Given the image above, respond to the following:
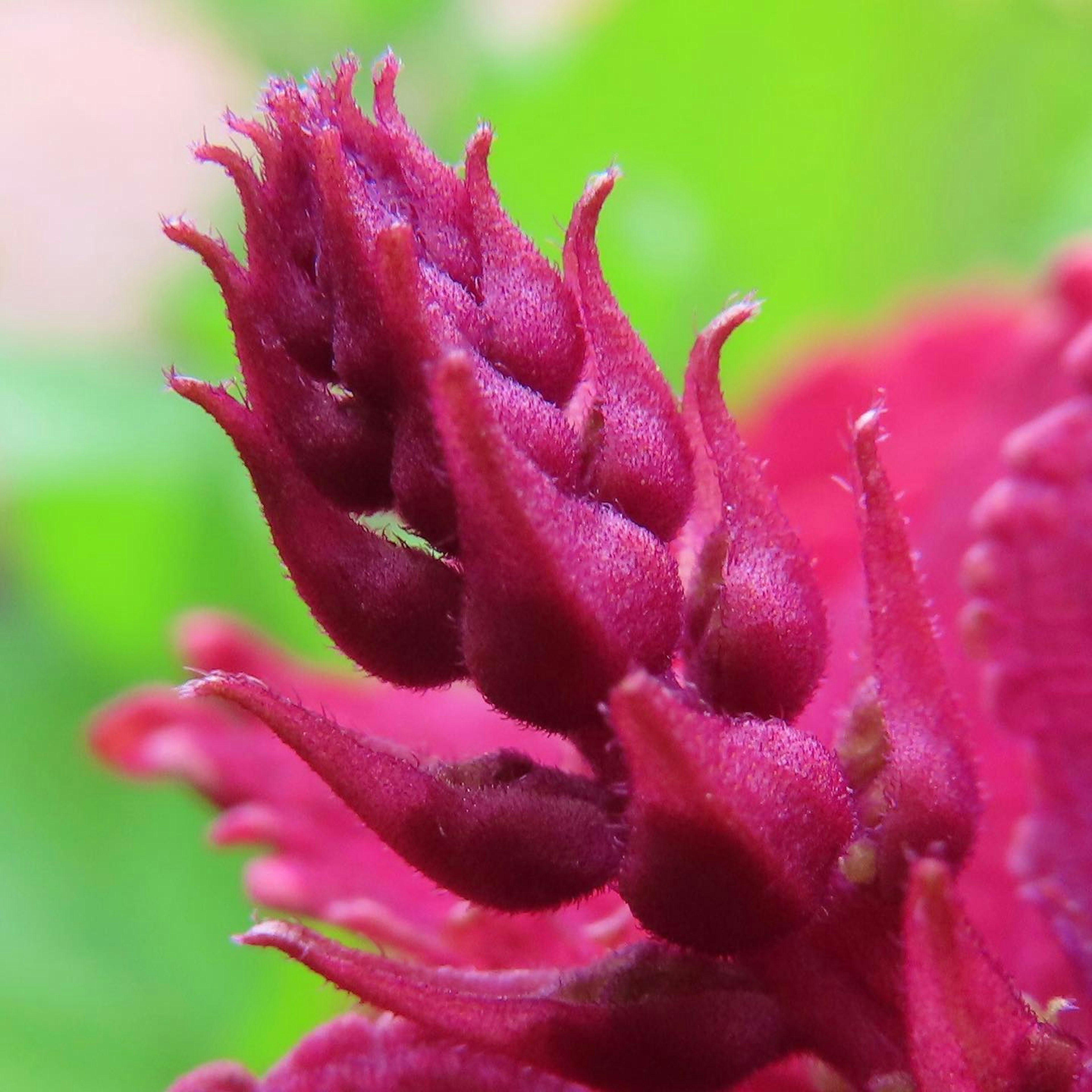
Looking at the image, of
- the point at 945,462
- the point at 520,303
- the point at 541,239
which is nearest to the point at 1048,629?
the point at 945,462

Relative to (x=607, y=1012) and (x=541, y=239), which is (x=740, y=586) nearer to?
(x=607, y=1012)

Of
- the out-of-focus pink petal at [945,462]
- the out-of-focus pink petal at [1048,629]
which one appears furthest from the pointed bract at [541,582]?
the out-of-focus pink petal at [1048,629]

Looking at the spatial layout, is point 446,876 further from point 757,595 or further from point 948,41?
point 948,41

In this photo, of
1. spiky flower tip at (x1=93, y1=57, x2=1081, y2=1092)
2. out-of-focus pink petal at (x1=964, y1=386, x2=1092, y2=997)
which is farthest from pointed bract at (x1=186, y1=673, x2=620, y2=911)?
out-of-focus pink petal at (x1=964, y1=386, x2=1092, y2=997)

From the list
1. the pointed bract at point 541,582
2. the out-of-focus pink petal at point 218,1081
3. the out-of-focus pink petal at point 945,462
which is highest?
the out-of-focus pink petal at point 945,462

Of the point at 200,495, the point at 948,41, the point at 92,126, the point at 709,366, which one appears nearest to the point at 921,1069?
the point at 709,366

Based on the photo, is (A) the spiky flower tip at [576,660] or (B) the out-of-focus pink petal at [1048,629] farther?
(B) the out-of-focus pink petal at [1048,629]

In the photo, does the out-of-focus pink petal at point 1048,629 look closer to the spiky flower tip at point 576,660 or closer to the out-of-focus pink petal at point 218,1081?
the spiky flower tip at point 576,660

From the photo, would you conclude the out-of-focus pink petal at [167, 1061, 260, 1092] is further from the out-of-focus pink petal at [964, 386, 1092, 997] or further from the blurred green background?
the blurred green background
